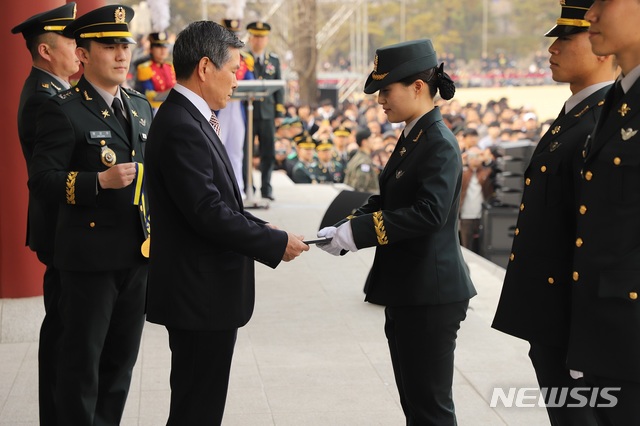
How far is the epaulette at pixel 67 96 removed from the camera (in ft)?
11.4

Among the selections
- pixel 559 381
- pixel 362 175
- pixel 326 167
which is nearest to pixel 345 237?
pixel 559 381

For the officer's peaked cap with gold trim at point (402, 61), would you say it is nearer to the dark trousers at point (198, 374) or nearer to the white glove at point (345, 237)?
the white glove at point (345, 237)

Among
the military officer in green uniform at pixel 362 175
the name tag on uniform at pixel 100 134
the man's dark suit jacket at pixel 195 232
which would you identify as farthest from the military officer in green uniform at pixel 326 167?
the man's dark suit jacket at pixel 195 232

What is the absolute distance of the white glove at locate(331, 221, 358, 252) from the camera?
3283mm

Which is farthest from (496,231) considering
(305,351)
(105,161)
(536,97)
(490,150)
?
(536,97)

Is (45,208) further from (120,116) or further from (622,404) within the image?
(622,404)

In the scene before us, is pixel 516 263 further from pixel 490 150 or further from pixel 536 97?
pixel 536 97

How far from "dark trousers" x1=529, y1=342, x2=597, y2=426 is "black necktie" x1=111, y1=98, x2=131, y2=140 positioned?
5.49 ft

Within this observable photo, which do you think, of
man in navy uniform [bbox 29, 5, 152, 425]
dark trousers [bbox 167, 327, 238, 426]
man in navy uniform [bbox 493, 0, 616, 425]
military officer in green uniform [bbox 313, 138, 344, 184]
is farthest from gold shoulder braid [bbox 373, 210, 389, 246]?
military officer in green uniform [bbox 313, 138, 344, 184]

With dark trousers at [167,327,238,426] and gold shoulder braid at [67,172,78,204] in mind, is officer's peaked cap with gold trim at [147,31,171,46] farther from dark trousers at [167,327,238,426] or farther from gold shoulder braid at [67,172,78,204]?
dark trousers at [167,327,238,426]

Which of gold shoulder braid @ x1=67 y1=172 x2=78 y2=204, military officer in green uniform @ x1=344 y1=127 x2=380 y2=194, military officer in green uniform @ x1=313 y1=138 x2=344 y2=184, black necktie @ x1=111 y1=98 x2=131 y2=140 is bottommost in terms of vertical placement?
military officer in green uniform @ x1=313 y1=138 x2=344 y2=184

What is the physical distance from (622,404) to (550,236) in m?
0.63

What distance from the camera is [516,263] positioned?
10.1 ft

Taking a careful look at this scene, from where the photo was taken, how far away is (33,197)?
12.5 feet
